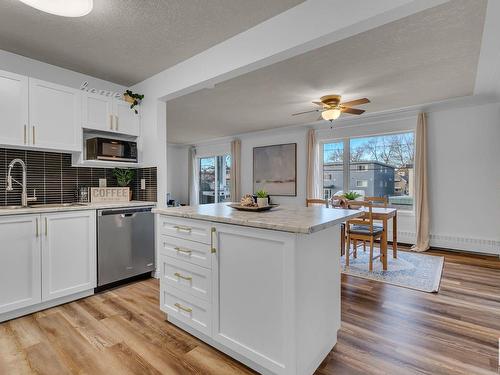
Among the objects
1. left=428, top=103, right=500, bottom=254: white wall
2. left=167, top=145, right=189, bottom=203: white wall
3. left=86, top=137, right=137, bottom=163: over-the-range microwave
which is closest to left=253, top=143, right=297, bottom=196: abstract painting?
left=428, top=103, right=500, bottom=254: white wall

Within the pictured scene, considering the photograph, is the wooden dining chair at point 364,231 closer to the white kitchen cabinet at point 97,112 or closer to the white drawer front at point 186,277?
the white drawer front at point 186,277

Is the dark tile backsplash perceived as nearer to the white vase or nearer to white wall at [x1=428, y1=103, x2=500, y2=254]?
the white vase

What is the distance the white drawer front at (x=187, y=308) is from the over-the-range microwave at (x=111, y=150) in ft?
5.51

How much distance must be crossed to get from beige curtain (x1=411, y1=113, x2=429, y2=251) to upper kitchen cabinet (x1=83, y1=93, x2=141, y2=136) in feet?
14.7

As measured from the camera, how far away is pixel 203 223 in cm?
177

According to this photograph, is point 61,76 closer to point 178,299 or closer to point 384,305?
point 178,299

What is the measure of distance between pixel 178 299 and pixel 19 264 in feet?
4.61

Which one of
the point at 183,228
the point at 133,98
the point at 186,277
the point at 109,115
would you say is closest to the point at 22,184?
the point at 109,115

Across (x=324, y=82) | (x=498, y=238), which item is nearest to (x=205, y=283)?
(x=324, y=82)

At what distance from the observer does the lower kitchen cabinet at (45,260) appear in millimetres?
2141

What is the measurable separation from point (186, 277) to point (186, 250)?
0.63 feet

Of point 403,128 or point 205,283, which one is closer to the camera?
point 205,283

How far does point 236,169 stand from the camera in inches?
281

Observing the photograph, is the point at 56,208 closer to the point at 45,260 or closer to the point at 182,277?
the point at 45,260
